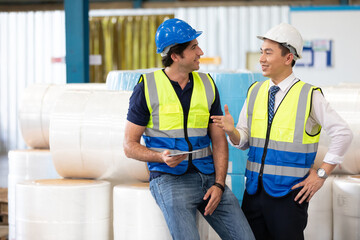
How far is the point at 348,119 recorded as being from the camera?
12.0 ft

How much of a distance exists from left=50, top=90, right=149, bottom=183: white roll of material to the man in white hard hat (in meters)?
0.91

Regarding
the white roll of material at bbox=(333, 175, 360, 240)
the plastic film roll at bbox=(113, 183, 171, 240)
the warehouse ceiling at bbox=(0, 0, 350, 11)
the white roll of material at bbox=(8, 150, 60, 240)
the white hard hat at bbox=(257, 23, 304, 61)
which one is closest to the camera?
the white hard hat at bbox=(257, 23, 304, 61)

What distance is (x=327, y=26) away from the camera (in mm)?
9492

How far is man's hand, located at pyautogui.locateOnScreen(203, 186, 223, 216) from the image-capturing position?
294 cm

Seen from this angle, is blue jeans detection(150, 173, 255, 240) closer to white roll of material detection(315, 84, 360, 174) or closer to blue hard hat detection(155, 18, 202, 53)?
blue hard hat detection(155, 18, 202, 53)

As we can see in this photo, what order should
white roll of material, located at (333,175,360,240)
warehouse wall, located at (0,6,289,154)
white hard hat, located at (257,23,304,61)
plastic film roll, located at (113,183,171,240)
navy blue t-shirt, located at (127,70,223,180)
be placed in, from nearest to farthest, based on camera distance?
white hard hat, located at (257,23,304,61) < navy blue t-shirt, located at (127,70,223,180) < plastic film roll, located at (113,183,171,240) < white roll of material, located at (333,175,360,240) < warehouse wall, located at (0,6,289,154)

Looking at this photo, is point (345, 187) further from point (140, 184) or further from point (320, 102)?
point (140, 184)

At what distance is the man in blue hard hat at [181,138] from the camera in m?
2.94

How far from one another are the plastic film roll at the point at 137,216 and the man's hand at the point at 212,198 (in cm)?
34

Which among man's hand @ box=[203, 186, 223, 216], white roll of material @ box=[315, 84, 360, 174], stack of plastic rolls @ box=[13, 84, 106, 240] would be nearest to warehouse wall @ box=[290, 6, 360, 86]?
stack of plastic rolls @ box=[13, 84, 106, 240]

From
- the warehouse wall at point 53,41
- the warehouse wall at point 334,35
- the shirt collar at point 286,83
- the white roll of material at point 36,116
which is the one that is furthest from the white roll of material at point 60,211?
the warehouse wall at point 53,41

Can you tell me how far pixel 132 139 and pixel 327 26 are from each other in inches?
287

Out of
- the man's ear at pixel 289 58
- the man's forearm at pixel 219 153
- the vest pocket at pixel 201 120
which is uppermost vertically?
the man's ear at pixel 289 58

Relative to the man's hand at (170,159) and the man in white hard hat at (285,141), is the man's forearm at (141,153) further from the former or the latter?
the man in white hard hat at (285,141)
